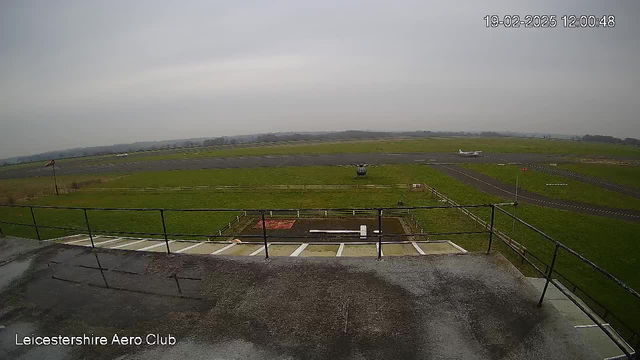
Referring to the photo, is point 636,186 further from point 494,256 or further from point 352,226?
point 494,256

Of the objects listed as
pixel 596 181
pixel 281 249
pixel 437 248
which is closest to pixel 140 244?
pixel 281 249

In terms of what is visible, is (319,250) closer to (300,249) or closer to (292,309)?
(300,249)

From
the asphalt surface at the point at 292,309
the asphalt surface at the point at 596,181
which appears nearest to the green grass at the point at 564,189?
the asphalt surface at the point at 596,181

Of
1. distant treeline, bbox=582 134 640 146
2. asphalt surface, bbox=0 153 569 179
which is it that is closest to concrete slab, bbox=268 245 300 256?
asphalt surface, bbox=0 153 569 179

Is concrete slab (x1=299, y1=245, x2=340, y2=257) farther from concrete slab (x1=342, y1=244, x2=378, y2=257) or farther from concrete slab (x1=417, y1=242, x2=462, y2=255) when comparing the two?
concrete slab (x1=417, y1=242, x2=462, y2=255)

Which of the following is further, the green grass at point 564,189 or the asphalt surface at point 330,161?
the asphalt surface at point 330,161

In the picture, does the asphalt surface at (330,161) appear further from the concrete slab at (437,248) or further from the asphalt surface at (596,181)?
the concrete slab at (437,248)
